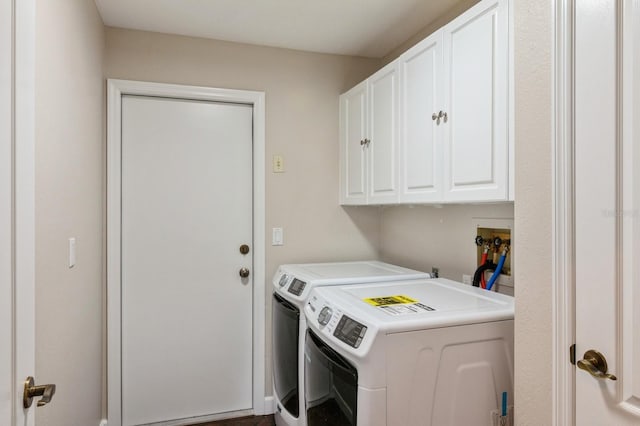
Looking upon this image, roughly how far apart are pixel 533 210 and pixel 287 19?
1.75m

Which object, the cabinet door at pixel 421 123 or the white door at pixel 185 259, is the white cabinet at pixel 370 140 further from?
the white door at pixel 185 259

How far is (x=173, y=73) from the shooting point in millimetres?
2512

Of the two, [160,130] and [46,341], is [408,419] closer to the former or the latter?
[46,341]

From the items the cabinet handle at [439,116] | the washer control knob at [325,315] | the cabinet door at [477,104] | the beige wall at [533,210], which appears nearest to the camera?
the beige wall at [533,210]

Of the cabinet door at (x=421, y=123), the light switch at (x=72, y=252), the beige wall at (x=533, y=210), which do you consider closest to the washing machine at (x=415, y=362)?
the beige wall at (x=533, y=210)

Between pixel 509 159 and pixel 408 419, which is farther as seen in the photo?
pixel 509 159

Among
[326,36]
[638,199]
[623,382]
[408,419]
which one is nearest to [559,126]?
[638,199]

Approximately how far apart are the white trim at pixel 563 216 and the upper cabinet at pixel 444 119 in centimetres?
35

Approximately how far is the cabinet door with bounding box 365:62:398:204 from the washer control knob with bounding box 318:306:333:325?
81cm

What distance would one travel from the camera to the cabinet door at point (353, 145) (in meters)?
2.54

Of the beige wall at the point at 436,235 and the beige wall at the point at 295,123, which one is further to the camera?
the beige wall at the point at 295,123

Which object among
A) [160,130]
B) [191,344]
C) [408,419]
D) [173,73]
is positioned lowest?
[191,344]

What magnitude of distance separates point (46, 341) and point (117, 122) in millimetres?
1474

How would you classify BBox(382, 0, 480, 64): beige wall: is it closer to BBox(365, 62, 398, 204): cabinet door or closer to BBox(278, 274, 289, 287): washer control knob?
BBox(365, 62, 398, 204): cabinet door
